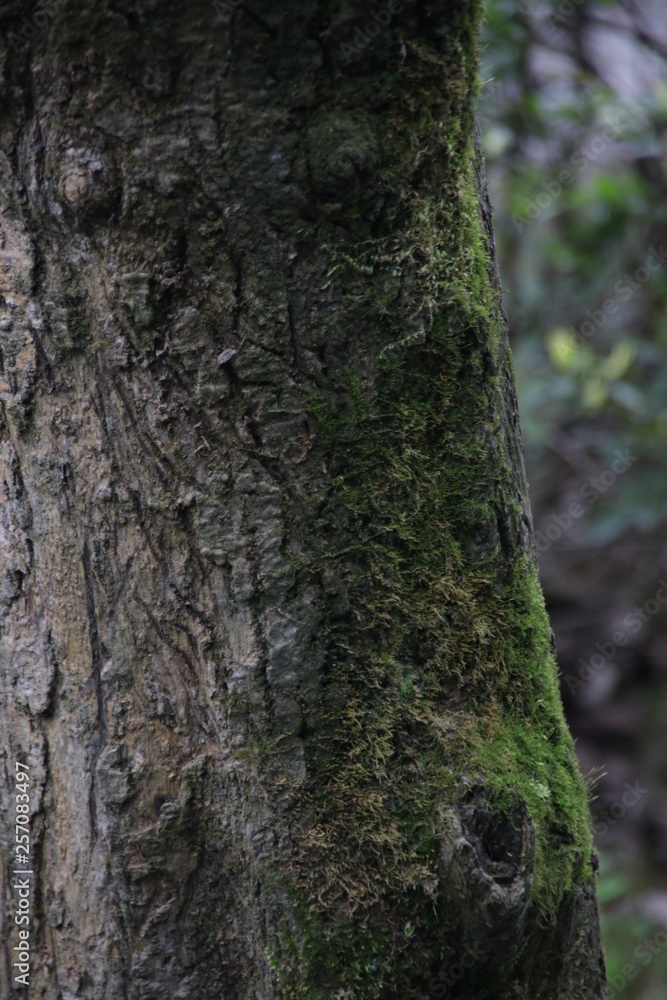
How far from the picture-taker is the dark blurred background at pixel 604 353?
349 centimetres

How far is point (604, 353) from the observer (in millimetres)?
4504

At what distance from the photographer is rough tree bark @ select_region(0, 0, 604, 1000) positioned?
105 centimetres

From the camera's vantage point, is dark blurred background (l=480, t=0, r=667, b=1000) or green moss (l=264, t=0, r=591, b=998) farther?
dark blurred background (l=480, t=0, r=667, b=1000)

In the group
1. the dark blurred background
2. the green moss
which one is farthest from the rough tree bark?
the dark blurred background

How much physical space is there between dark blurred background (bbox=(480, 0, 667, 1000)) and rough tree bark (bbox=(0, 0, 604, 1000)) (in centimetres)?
230

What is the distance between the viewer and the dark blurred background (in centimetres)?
349

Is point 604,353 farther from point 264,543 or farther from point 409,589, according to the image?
point 264,543

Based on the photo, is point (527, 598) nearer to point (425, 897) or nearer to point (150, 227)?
point (425, 897)

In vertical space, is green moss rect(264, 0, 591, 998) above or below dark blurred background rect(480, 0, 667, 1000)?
below

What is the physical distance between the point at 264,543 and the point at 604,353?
385cm

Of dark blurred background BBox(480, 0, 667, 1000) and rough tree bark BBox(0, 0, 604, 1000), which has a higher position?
dark blurred background BBox(480, 0, 667, 1000)

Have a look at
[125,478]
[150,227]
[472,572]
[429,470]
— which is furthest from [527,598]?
[150,227]

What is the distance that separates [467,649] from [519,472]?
30 centimetres

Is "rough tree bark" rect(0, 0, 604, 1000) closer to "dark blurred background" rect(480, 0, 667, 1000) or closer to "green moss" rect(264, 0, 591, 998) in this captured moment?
"green moss" rect(264, 0, 591, 998)
